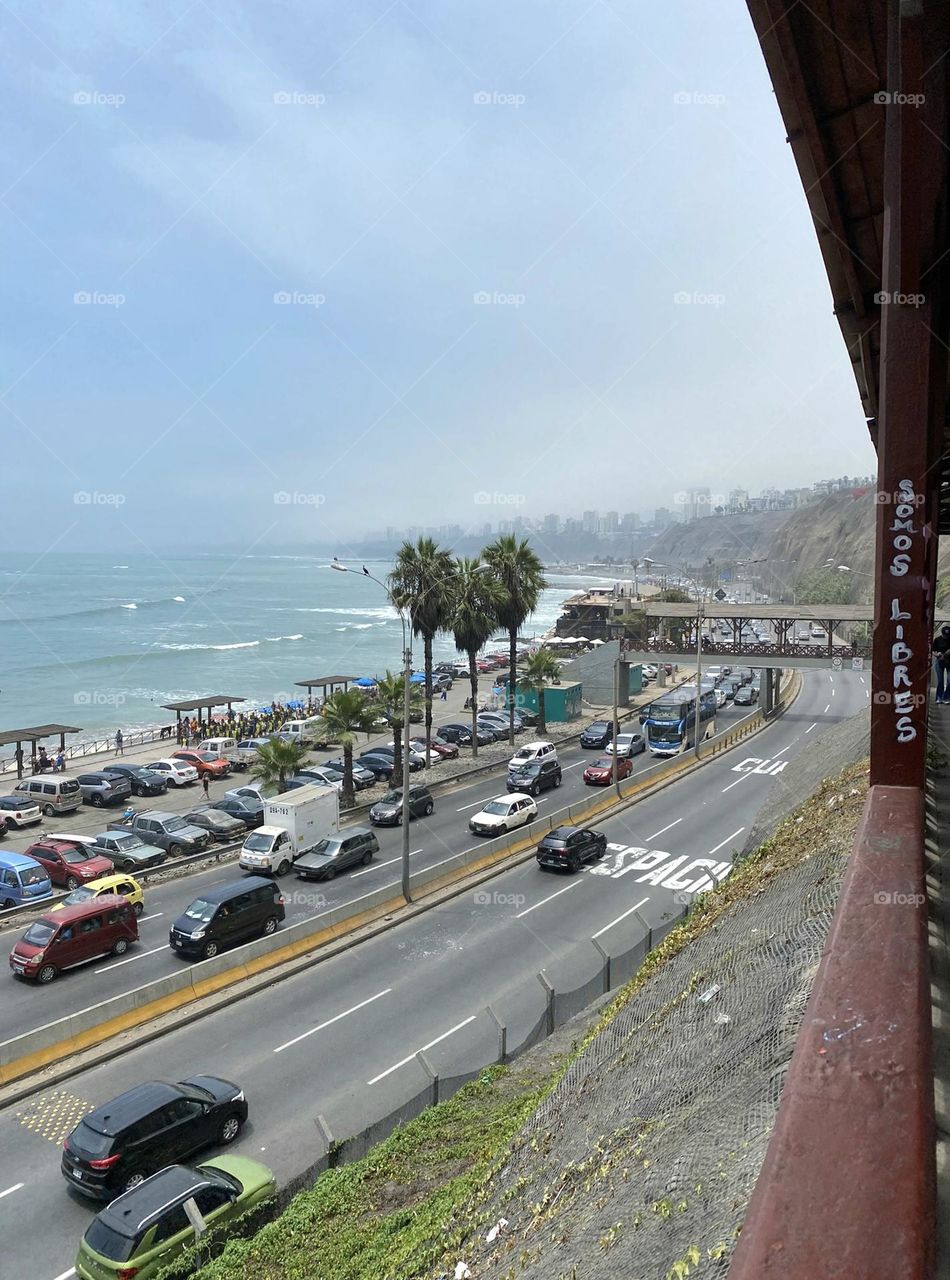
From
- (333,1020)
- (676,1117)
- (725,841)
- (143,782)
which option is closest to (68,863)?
(333,1020)

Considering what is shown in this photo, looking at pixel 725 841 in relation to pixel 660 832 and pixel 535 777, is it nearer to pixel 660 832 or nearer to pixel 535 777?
pixel 660 832

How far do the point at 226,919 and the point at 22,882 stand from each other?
744cm

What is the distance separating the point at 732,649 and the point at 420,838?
3276cm

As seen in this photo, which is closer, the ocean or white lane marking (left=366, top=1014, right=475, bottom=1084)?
white lane marking (left=366, top=1014, right=475, bottom=1084)

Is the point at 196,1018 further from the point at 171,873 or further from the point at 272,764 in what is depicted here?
the point at 272,764

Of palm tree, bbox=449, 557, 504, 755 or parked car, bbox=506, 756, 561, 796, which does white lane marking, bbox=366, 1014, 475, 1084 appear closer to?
parked car, bbox=506, 756, 561, 796

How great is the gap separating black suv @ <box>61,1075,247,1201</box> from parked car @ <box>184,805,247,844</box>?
1750 cm

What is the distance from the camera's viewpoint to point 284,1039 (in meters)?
16.5

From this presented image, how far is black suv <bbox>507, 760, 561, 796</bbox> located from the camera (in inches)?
1441

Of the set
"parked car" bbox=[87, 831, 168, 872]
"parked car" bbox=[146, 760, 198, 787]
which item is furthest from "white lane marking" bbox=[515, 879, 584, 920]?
"parked car" bbox=[146, 760, 198, 787]

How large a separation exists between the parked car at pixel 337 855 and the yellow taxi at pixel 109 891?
477cm

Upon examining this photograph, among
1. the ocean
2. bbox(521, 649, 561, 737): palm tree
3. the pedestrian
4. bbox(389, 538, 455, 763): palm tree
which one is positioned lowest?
the ocean

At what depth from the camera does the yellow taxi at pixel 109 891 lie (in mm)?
21906

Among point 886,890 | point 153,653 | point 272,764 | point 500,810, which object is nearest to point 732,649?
point 500,810
